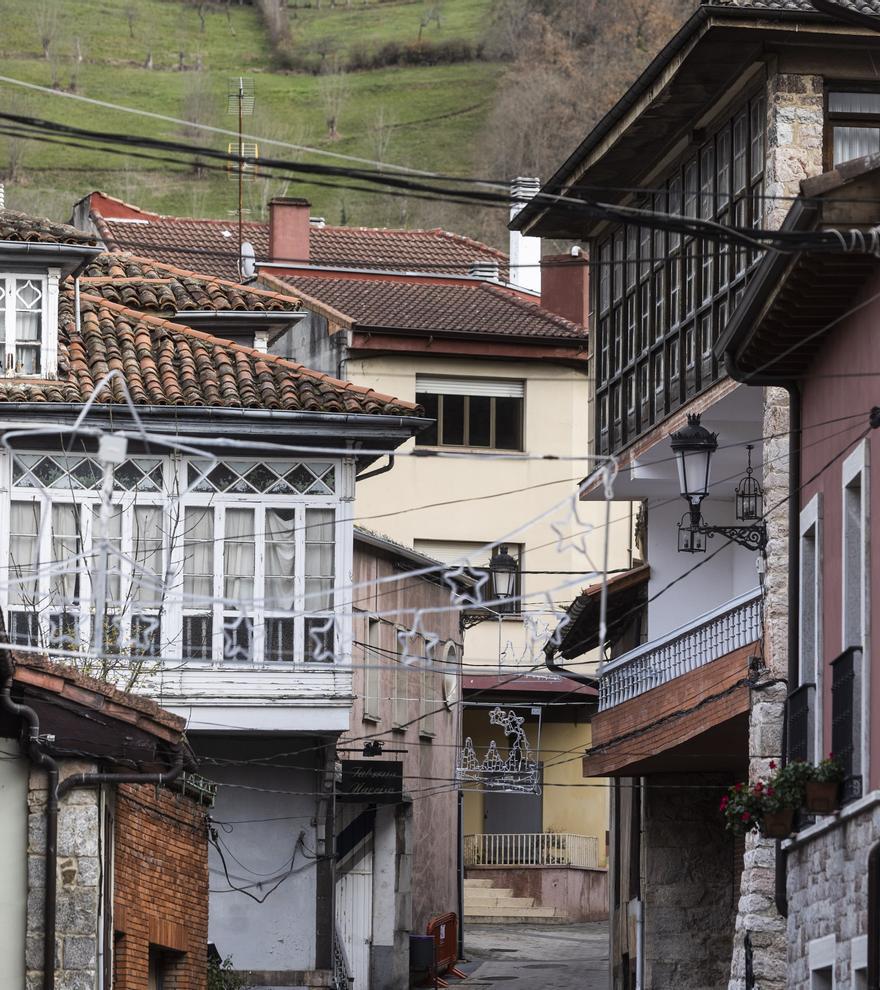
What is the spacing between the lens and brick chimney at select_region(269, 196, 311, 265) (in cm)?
4525

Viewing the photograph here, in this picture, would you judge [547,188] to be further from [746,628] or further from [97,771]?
[97,771]

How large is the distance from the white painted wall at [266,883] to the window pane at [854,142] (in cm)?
1109

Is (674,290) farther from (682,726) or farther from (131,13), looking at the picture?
(131,13)

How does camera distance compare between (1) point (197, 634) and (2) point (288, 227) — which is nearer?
(1) point (197, 634)

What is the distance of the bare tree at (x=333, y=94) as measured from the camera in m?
132

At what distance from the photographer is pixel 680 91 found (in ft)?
71.5

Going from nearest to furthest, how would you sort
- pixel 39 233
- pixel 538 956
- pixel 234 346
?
pixel 39 233 < pixel 234 346 < pixel 538 956

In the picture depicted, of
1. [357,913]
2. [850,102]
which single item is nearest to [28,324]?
[357,913]

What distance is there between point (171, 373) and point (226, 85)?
11220cm

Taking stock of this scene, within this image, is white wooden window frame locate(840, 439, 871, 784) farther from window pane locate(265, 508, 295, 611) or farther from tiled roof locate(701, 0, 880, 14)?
window pane locate(265, 508, 295, 611)

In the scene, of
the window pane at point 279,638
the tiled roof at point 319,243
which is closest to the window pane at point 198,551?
the window pane at point 279,638

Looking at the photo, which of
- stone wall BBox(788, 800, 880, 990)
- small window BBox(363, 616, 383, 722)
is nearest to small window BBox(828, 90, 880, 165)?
stone wall BBox(788, 800, 880, 990)

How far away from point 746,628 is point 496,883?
21.5 m

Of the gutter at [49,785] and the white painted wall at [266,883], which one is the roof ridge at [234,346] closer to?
the white painted wall at [266,883]
